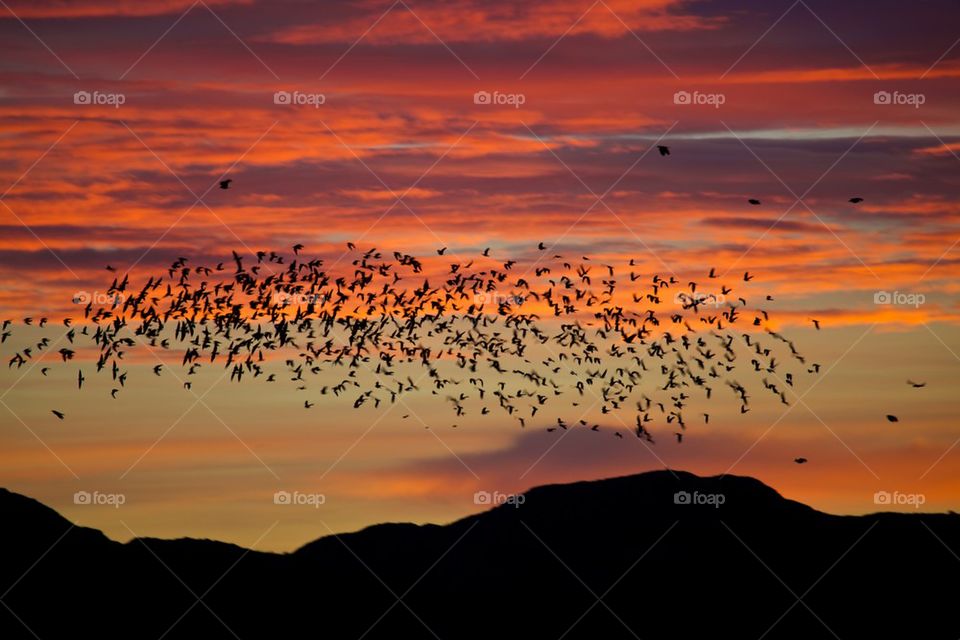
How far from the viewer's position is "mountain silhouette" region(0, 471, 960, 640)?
114 metres

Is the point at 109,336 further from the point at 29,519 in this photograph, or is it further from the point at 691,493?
the point at 691,493

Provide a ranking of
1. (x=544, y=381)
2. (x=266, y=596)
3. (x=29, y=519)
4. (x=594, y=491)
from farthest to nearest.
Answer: (x=594, y=491), (x=266, y=596), (x=29, y=519), (x=544, y=381)

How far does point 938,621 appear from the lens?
438 feet

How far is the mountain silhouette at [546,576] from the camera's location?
374 ft

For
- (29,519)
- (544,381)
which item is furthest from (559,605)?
(544,381)

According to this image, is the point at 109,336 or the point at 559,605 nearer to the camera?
the point at 109,336

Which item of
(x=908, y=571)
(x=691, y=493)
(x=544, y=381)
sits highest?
(x=691, y=493)

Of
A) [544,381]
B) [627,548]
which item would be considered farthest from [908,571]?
[544,381]

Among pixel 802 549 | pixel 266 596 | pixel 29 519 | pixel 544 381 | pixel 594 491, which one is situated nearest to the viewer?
pixel 544 381

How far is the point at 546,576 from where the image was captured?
5965 inches

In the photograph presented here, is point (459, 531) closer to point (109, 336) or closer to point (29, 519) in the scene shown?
point (29, 519)

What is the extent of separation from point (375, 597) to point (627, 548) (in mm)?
39511

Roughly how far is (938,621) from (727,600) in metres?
22.3

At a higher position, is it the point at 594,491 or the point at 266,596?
→ the point at 594,491
